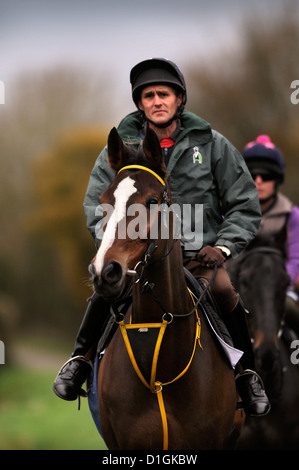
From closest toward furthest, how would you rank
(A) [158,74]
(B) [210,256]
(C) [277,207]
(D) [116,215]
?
(D) [116,215], (B) [210,256], (A) [158,74], (C) [277,207]

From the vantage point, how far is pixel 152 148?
4.61m

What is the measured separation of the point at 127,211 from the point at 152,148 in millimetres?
566

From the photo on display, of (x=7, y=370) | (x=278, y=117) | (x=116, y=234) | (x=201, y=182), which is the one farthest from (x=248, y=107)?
(x=116, y=234)

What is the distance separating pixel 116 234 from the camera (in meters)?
4.16

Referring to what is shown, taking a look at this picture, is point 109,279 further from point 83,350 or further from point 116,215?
point 83,350

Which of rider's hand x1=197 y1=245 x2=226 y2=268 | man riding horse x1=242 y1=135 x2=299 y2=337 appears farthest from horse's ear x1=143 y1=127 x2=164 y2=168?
man riding horse x1=242 y1=135 x2=299 y2=337

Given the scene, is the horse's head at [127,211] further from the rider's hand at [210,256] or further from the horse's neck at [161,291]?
the rider's hand at [210,256]

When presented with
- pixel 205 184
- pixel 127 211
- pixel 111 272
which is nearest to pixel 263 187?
pixel 205 184

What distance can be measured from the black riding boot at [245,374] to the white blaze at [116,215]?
65.4 inches

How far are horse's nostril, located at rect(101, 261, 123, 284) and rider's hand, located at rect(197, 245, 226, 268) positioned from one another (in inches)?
51.1

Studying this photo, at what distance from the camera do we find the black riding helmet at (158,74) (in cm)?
558

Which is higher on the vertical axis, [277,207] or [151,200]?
[151,200]

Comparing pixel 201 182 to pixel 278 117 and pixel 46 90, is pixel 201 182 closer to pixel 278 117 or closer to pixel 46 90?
pixel 278 117

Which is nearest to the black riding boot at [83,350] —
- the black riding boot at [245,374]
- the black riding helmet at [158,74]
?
the black riding boot at [245,374]
